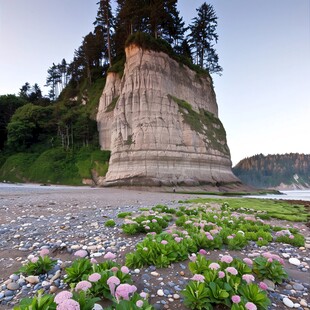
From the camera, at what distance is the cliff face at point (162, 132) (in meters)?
38.1

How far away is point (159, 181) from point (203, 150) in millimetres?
11633

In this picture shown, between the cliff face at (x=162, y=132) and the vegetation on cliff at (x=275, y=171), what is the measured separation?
97.9 m

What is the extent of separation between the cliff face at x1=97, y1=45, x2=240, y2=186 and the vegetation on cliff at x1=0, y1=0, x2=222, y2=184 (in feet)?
17.1

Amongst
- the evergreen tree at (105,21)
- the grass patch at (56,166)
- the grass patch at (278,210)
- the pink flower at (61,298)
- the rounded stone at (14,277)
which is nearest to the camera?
the pink flower at (61,298)

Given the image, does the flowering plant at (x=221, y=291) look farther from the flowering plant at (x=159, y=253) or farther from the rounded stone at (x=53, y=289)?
the rounded stone at (x=53, y=289)

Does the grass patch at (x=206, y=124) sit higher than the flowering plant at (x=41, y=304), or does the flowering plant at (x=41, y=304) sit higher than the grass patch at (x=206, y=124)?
the grass patch at (x=206, y=124)

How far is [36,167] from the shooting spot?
53.4 metres

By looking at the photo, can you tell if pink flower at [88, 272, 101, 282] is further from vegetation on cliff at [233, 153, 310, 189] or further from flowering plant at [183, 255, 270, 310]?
vegetation on cliff at [233, 153, 310, 189]

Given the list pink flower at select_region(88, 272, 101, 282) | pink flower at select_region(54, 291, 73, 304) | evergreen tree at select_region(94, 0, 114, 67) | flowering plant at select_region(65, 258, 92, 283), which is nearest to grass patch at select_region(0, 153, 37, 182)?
evergreen tree at select_region(94, 0, 114, 67)

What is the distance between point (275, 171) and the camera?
460ft

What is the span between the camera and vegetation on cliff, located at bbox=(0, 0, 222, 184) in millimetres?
50125

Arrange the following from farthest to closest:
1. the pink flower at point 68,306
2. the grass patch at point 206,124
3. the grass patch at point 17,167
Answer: the grass patch at point 17,167, the grass patch at point 206,124, the pink flower at point 68,306

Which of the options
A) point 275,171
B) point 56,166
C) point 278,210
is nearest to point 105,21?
point 56,166

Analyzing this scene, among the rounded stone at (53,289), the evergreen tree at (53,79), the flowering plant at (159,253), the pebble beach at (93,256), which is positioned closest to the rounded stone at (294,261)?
the pebble beach at (93,256)
